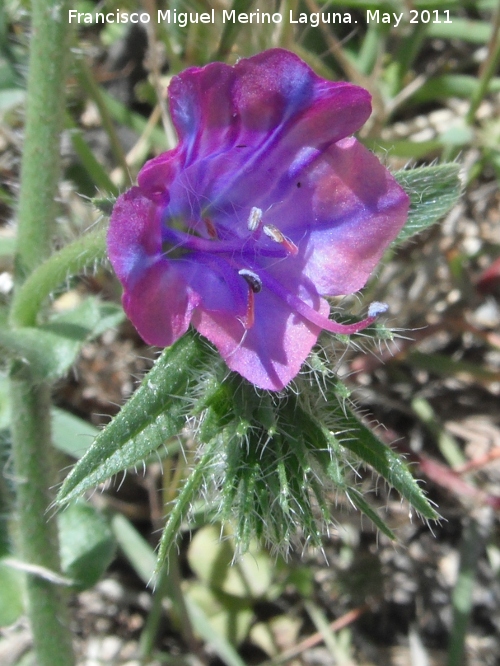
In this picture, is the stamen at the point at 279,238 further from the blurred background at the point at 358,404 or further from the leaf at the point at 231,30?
the blurred background at the point at 358,404

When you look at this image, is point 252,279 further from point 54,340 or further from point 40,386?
point 40,386

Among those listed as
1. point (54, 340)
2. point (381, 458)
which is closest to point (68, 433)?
point (54, 340)

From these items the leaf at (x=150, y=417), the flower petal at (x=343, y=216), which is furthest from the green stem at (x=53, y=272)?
the flower petal at (x=343, y=216)

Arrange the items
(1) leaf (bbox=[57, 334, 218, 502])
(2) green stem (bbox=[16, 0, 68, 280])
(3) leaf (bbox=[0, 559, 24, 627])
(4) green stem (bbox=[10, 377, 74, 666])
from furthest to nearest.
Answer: (3) leaf (bbox=[0, 559, 24, 627]) → (4) green stem (bbox=[10, 377, 74, 666]) → (2) green stem (bbox=[16, 0, 68, 280]) → (1) leaf (bbox=[57, 334, 218, 502])

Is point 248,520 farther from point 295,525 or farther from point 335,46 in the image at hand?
point 335,46

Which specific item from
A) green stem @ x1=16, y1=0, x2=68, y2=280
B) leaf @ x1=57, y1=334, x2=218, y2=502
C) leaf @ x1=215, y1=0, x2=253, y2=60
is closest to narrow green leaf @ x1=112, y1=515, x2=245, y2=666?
green stem @ x1=16, y1=0, x2=68, y2=280

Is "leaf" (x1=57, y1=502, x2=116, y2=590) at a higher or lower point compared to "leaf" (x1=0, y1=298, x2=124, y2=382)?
lower

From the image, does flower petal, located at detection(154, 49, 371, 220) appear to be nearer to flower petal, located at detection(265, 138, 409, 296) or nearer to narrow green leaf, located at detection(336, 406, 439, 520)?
flower petal, located at detection(265, 138, 409, 296)
